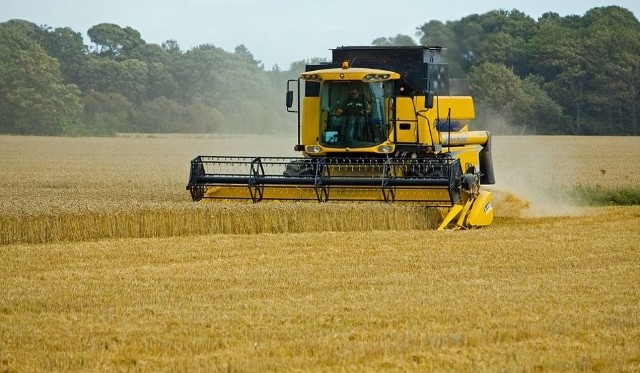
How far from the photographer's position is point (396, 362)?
6.97m

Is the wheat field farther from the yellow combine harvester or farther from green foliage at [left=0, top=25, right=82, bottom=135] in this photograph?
green foliage at [left=0, top=25, right=82, bottom=135]

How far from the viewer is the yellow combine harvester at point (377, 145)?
1458cm

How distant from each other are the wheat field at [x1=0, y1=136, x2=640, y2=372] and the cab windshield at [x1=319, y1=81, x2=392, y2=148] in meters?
1.85

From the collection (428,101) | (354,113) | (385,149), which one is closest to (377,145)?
(385,149)

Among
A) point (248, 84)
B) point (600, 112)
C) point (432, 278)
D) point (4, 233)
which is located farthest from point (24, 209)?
point (600, 112)

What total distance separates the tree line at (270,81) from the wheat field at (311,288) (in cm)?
2063

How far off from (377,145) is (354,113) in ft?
1.85

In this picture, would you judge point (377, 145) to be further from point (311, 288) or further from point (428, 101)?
point (311, 288)

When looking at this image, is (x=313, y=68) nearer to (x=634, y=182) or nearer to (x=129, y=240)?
(x=129, y=240)

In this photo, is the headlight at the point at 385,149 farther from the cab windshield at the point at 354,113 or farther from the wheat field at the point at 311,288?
the wheat field at the point at 311,288

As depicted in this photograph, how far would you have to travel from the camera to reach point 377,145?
615 inches

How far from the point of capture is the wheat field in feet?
23.6

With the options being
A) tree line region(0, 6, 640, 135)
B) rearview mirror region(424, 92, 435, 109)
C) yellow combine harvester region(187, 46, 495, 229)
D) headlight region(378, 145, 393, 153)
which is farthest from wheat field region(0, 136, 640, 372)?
tree line region(0, 6, 640, 135)

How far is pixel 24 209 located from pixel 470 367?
7234 mm
